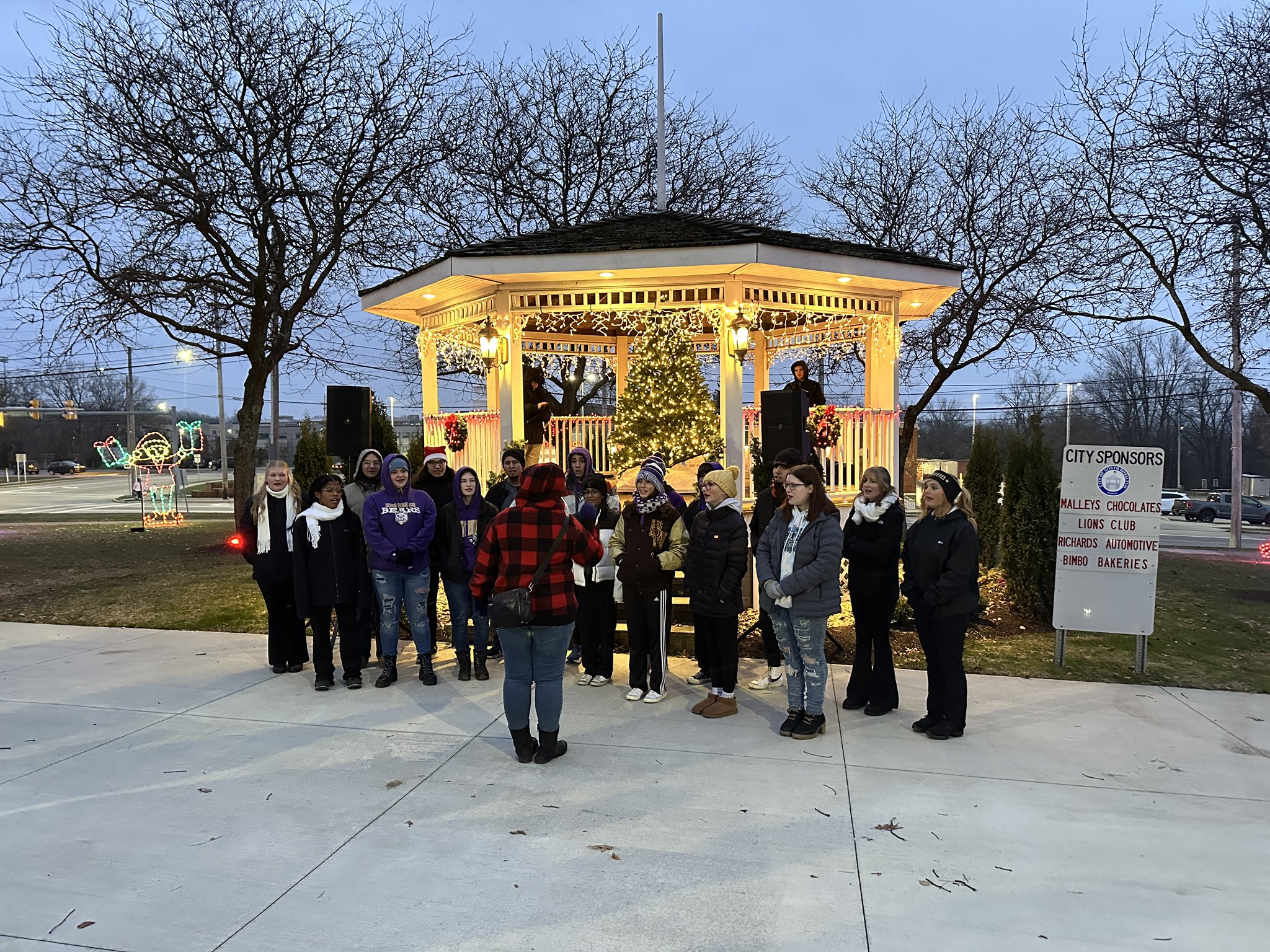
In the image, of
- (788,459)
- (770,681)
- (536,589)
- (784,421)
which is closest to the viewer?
(536,589)

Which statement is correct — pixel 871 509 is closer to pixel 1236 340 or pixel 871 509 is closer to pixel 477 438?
pixel 477 438

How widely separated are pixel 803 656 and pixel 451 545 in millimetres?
2783

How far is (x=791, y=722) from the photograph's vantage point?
4.94 metres

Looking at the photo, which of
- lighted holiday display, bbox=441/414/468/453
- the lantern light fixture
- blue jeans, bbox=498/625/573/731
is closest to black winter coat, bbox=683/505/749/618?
blue jeans, bbox=498/625/573/731

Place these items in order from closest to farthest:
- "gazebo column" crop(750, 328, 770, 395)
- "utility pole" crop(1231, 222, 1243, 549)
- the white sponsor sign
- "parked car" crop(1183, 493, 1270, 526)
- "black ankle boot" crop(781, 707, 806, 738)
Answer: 1. "black ankle boot" crop(781, 707, 806, 738)
2. the white sponsor sign
3. "utility pole" crop(1231, 222, 1243, 549)
4. "gazebo column" crop(750, 328, 770, 395)
5. "parked car" crop(1183, 493, 1270, 526)

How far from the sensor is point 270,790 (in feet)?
13.4

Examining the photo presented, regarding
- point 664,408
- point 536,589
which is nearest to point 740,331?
point 664,408

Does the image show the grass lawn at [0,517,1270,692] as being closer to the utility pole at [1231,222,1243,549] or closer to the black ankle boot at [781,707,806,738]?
the black ankle boot at [781,707,806,738]

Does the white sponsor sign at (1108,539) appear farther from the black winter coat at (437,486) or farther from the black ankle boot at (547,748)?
the black winter coat at (437,486)

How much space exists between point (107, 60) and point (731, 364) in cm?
1129

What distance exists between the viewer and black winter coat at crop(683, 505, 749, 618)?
5.18 metres

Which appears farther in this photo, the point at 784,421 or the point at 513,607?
the point at 784,421

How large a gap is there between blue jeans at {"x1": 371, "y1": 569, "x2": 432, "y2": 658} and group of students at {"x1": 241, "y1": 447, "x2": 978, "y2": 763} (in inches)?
0.5

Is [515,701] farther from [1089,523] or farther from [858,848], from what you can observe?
[1089,523]
